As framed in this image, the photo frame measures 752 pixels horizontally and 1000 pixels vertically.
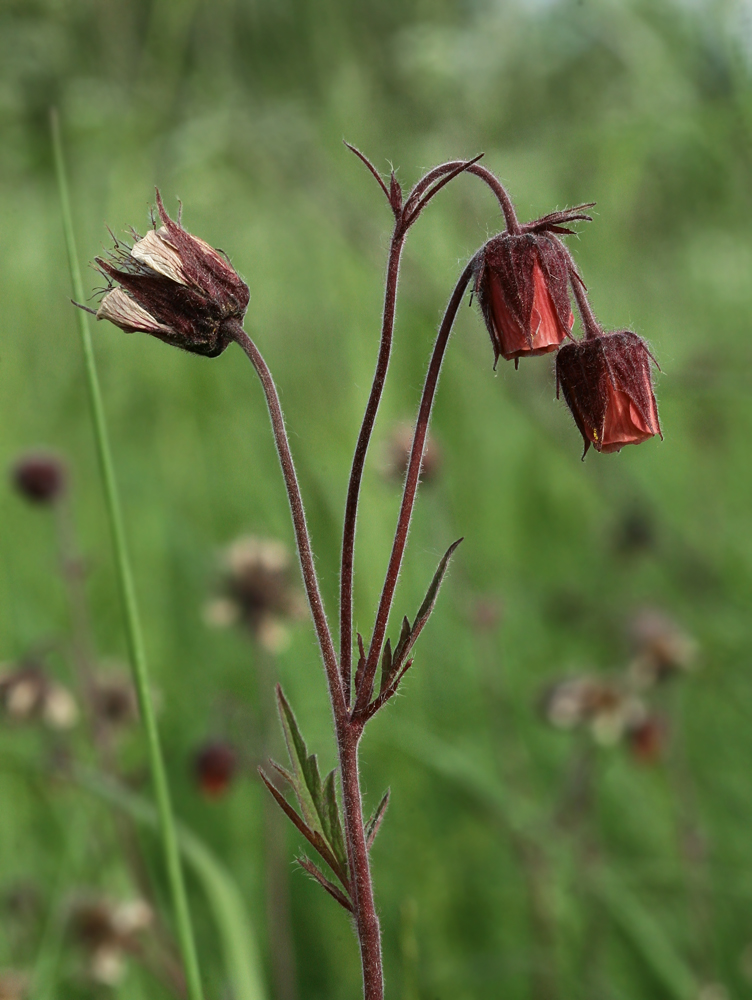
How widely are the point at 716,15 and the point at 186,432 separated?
2271 millimetres

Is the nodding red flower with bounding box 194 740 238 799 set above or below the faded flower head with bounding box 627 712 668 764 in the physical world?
above

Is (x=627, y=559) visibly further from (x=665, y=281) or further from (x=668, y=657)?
(x=665, y=281)

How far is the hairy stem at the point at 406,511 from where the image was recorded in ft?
3.31

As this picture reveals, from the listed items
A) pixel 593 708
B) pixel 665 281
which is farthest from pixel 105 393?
pixel 665 281

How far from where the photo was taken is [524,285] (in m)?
1.06

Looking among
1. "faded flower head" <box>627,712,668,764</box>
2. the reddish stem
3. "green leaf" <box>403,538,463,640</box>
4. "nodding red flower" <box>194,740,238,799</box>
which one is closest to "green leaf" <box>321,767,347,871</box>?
"green leaf" <box>403,538,463,640</box>

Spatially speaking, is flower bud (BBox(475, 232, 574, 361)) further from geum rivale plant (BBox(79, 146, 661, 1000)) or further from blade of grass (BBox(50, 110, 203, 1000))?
blade of grass (BBox(50, 110, 203, 1000))

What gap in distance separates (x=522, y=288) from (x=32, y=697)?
1563 millimetres

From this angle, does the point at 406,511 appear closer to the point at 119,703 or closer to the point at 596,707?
the point at 596,707

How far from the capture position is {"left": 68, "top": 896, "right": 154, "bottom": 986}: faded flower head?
190 centimetres

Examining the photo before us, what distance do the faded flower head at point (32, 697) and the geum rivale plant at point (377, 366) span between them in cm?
125

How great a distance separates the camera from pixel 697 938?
1993mm

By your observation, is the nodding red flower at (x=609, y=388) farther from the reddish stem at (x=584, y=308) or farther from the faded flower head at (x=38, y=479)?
the faded flower head at (x=38, y=479)

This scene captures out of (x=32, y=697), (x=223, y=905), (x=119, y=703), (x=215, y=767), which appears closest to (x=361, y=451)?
(x=223, y=905)
